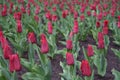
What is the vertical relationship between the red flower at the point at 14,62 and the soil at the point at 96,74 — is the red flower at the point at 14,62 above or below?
above

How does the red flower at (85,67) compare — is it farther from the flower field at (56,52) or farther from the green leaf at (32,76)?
the green leaf at (32,76)

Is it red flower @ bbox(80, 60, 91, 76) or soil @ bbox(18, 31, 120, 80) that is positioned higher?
red flower @ bbox(80, 60, 91, 76)

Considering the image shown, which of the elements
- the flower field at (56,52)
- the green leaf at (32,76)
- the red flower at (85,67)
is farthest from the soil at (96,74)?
the red flower at (85,67)

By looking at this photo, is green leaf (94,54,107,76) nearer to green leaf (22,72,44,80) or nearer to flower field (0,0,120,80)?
flower field (0,0,120,80)

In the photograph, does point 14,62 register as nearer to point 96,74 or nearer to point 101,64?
point 101,64

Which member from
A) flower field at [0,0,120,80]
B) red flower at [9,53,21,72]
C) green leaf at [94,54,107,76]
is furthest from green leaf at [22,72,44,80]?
green leaf at [94,54,107,76]

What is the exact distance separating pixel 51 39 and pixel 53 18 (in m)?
0.88

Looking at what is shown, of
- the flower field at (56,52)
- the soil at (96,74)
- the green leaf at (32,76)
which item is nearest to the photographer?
the flower field at (56,52)

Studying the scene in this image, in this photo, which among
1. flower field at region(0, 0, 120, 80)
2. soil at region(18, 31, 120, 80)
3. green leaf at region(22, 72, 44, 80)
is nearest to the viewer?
flower field at region(0, 0, 120, 80)

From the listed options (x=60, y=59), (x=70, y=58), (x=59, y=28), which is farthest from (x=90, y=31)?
(x=70, y=58)

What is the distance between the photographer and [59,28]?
5812 mm

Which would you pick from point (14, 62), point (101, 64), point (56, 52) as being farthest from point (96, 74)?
point (14, 62)

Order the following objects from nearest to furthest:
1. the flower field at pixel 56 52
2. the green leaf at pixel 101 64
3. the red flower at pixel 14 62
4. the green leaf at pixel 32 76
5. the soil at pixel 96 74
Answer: the red flower at pixel 14 62 → the flower field at pixel 56 52 → the green leaf at pixel 32 76 → the green leaf at pixel 101 64 → the soil at pixel 96 74

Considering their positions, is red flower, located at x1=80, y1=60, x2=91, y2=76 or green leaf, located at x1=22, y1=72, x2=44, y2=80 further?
green leaf, located at x1=22, y1=72, x2=44, y2=80
